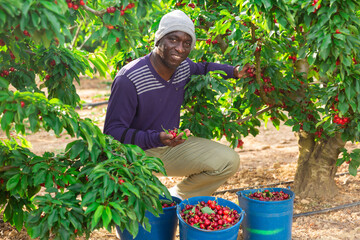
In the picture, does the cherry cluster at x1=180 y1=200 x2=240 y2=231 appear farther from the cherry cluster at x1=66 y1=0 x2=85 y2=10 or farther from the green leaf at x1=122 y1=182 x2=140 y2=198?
the cherry cluster at x1=66 y1=0 x2=85 y2=10

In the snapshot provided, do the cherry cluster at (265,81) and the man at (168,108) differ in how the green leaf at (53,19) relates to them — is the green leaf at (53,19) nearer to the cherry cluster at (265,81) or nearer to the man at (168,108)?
the man at (168,108)

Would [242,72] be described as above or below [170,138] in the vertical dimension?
above

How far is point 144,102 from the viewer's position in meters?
2.96

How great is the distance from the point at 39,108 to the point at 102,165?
1.28ft

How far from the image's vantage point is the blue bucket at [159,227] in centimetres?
257

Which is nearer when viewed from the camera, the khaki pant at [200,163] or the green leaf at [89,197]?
the green leaf at [89,197]

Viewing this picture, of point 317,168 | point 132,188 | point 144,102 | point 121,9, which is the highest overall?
point 121,9

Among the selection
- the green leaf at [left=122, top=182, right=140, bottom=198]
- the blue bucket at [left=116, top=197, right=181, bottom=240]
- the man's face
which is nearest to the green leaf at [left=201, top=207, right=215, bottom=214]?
the blue bucket at [left=116, top=197, right=181, bottom=240]

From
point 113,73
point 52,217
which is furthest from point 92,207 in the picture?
point 113,73

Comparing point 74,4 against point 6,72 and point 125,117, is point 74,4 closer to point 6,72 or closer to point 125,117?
point 6,72

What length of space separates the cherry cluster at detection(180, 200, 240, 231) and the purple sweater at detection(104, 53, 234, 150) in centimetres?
55

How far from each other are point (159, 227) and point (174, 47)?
4.18ft

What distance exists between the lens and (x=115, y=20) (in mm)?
1756

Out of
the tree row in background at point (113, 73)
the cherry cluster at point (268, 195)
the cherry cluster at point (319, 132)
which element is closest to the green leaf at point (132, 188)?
the tree row in background at point (113, 73)
